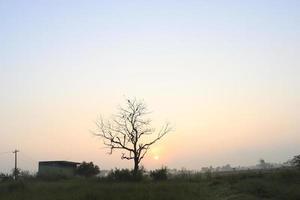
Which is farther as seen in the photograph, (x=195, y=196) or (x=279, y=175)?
(x=279, y=175)

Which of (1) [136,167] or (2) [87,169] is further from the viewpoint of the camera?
(2) [87,169]

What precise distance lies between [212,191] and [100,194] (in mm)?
7421

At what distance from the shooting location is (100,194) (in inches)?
1357

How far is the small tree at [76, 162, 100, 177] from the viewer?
87188 millimetres

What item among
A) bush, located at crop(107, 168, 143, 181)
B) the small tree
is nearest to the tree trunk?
bush, located at crop(107, 168, 143, 181)

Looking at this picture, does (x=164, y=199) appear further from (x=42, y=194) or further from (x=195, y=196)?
(x=42, y=194)

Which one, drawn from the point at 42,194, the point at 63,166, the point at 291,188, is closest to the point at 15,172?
the point at 63,166

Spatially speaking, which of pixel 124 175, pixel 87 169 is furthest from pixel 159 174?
pixel 87 169

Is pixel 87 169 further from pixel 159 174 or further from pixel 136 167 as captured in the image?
pixel 159 174

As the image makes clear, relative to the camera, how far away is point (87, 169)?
88000mm

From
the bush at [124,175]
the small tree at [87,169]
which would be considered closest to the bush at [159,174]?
the bush at [124,175]

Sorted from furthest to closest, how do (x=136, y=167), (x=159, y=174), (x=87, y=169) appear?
(x=87, y=169) < (x=136, y=167) < (x=159, y=174)

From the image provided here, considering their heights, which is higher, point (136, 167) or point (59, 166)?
point (59, 166)

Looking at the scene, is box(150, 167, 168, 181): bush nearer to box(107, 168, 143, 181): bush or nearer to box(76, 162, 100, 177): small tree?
box(107, 168, 143, 181): bush
